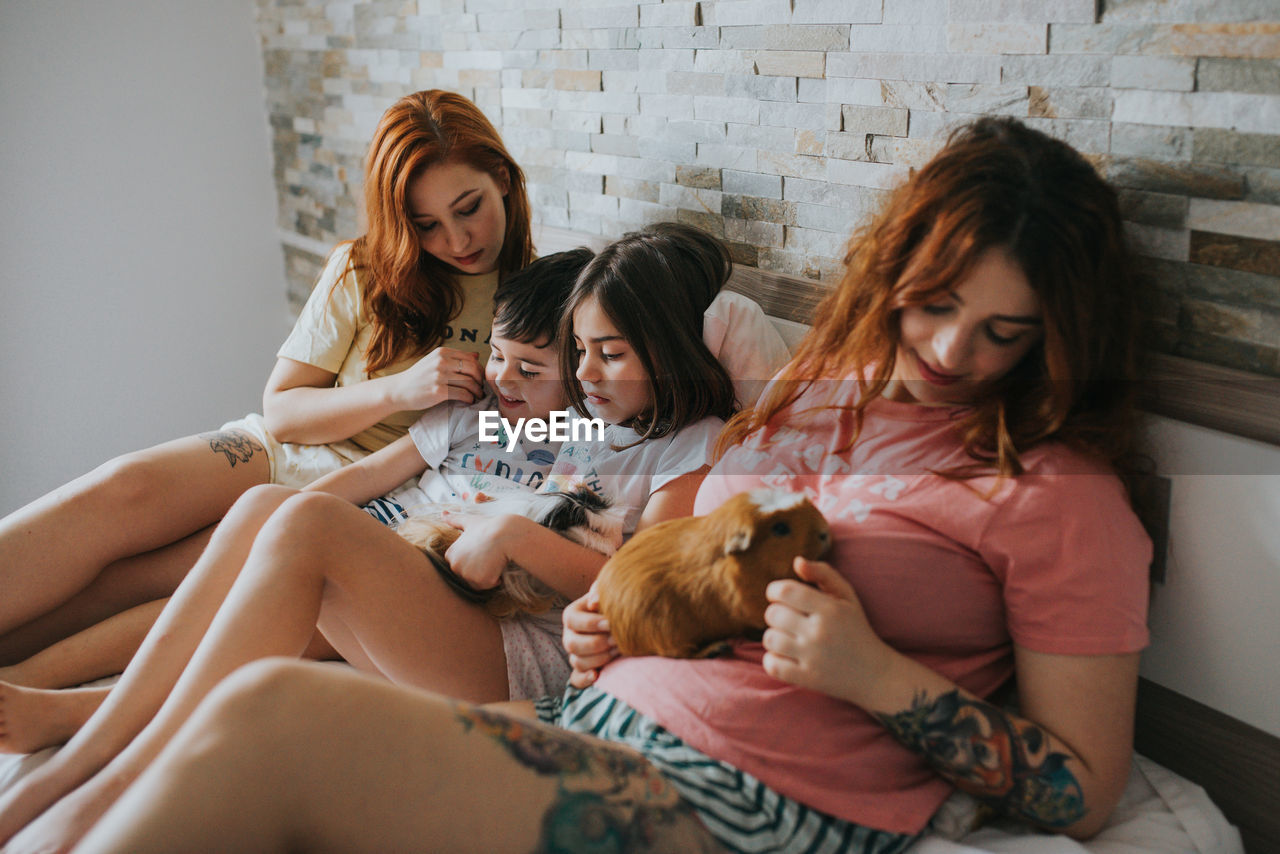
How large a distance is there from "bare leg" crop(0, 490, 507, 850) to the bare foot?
0.12m

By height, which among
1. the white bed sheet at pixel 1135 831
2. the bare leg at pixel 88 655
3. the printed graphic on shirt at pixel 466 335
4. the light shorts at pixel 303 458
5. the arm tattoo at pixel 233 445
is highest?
the printed graphic on shirt at pixel 466 335

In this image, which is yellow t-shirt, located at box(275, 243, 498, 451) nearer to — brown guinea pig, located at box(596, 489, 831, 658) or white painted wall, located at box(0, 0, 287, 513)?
brown guinea pig, located at box(596, 489, 831, 658)

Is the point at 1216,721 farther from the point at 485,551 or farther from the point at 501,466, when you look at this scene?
the point at 501,466

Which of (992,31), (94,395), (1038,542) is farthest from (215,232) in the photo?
(1038,542)

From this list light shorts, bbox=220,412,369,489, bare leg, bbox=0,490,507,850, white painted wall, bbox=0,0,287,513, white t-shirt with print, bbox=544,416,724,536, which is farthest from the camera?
white painted wall, bbox=0,0,287,513

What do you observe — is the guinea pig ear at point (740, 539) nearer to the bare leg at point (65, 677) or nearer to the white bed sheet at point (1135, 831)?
the white bed sheet at point (1135, 831)

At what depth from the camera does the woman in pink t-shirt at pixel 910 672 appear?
2.79 ft

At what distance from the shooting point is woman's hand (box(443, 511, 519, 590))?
4.16ft

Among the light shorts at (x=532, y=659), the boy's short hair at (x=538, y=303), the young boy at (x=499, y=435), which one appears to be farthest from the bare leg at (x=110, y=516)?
the light shorts at (x=532, y=659)

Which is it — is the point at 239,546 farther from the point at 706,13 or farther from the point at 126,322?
the point at 126,322

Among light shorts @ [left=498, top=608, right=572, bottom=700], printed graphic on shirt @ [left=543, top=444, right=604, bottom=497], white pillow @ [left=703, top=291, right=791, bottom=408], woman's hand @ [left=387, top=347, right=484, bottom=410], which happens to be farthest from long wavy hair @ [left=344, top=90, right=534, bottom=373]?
light shorts @ [left=498, top=608, right=572, bottom=700]

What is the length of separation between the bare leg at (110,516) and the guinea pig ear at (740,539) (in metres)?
1.10

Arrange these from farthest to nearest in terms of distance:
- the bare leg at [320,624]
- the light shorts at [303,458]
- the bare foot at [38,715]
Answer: the light shorts at [303,458], the bare foot at [38,715], the bare leg at [320,624]

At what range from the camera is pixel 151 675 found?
1220 millimetres
